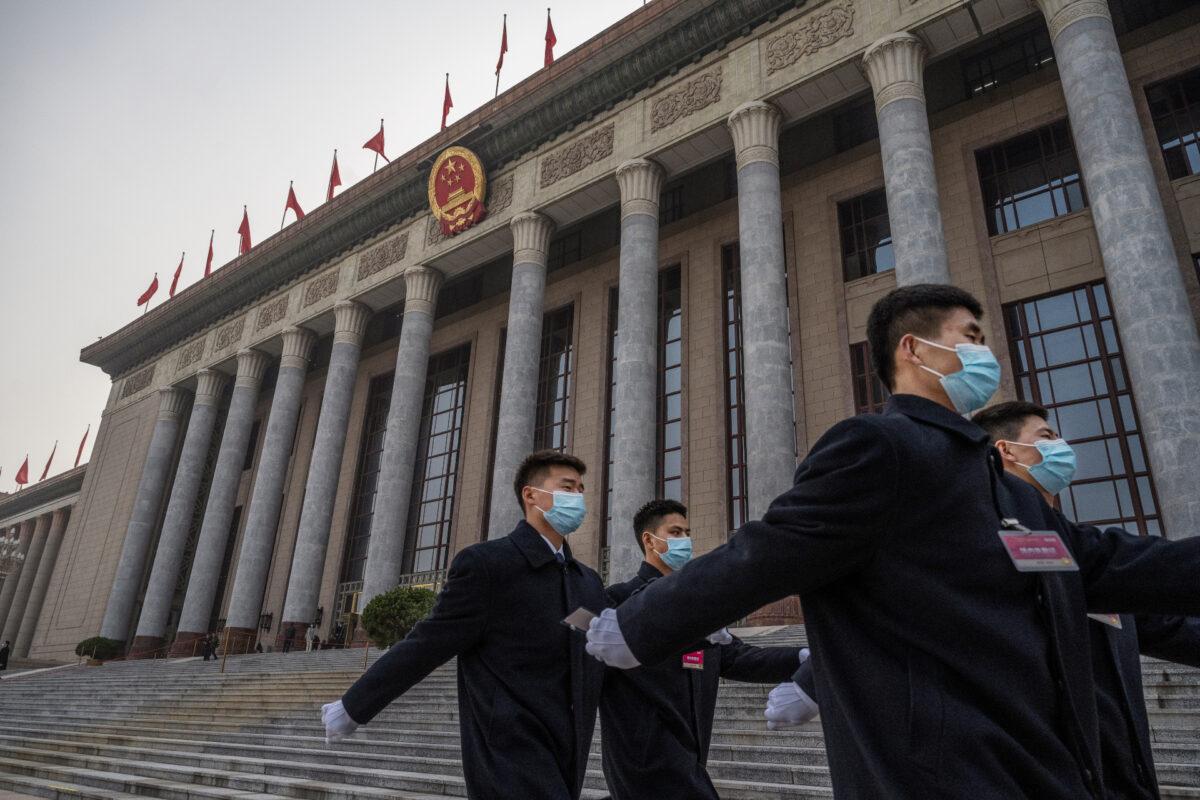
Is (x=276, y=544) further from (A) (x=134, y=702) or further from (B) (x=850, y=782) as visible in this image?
(B) (x=850, y=782)

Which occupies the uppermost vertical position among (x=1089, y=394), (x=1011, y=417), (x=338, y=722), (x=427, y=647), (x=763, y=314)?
(x=763, y=314)

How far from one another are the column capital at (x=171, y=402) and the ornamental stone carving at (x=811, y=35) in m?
25.6

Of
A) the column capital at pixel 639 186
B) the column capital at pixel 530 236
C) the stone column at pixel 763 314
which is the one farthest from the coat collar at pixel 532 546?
the column capital at pixel 530 236

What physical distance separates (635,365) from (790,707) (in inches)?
537

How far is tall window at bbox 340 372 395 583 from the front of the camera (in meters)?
25.2

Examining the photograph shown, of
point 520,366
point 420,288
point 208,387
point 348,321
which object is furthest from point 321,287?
→ point 520,366

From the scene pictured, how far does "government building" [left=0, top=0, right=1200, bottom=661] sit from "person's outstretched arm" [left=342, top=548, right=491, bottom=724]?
10.2m

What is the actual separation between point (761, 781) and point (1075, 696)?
468 centimetres

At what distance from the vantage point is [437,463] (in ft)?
80.4

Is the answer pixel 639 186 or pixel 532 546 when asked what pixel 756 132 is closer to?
pixel 639 186

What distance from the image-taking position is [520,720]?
263cm

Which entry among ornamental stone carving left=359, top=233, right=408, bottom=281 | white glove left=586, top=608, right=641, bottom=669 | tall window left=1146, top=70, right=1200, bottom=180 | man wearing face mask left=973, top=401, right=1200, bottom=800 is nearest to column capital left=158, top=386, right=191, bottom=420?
ornamental stone carving left=359, top=233, right=408, bottom=281

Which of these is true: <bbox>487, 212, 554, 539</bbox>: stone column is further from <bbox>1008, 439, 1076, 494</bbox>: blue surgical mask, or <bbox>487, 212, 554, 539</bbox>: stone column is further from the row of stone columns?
the row of stone columns

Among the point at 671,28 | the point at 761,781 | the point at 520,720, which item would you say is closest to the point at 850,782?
the point at 520,720
